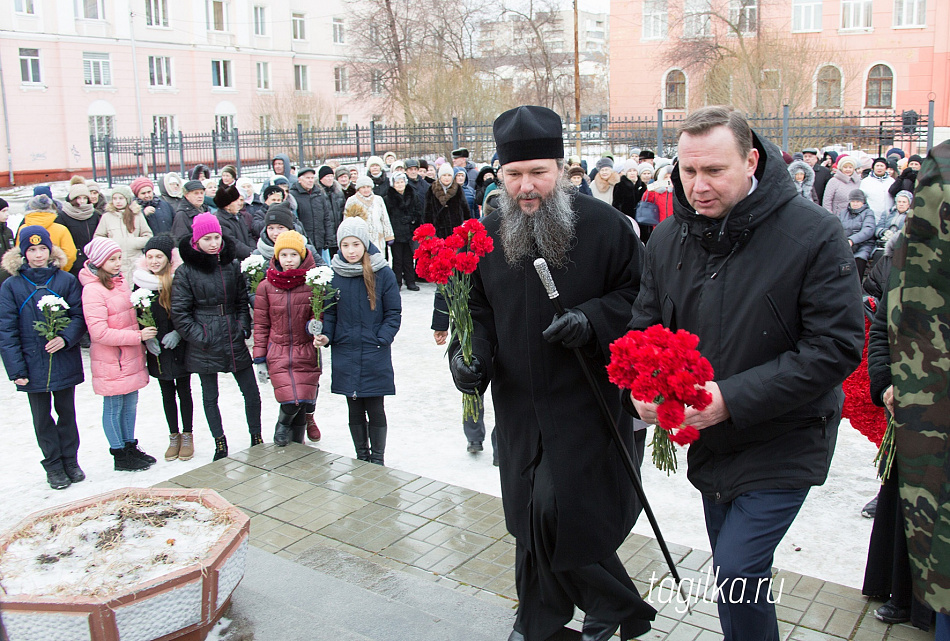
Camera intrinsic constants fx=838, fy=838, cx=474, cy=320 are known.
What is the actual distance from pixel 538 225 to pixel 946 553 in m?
2.06

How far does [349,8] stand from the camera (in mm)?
47812

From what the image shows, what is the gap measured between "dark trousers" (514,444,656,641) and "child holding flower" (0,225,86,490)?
407 cm

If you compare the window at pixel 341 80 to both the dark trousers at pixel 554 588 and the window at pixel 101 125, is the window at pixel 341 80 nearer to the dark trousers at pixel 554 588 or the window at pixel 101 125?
the window at pixel 101 125

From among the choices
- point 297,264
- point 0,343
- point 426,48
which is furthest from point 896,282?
point 426,48

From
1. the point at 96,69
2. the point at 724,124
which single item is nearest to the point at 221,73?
the point at 96,69

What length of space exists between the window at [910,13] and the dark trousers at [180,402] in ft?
133

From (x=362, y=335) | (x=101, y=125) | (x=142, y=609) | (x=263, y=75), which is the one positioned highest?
(x=263, y=75)

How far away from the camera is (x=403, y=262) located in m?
14.1

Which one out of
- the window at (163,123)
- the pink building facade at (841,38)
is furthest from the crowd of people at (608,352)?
the window at (163,123)

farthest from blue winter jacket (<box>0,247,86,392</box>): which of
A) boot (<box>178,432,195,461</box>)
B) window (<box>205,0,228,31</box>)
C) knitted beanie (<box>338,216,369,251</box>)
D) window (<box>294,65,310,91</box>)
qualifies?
window (<box>294,65,310,91</box>)

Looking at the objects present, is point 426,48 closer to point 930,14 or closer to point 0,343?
point 930,14

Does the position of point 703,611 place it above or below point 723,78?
below

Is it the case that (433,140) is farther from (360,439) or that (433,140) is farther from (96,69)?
(96,69)

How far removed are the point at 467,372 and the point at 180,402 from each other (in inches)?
158
